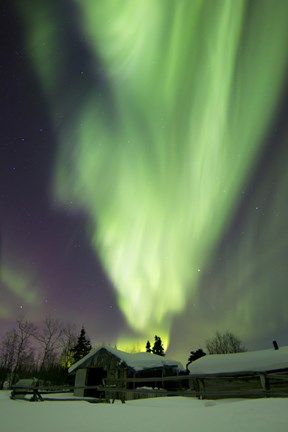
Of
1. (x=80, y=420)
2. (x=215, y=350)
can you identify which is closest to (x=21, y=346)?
(x=215, y=350)

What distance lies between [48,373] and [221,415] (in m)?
55.9

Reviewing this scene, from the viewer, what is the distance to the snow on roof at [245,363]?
1720 centimetres

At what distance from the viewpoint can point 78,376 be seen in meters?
25.0

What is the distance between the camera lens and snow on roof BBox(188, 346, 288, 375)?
17203 millimetres

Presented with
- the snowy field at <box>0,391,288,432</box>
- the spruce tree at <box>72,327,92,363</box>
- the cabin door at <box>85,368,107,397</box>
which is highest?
the spruce tree at <box>72,327,92,363</box>

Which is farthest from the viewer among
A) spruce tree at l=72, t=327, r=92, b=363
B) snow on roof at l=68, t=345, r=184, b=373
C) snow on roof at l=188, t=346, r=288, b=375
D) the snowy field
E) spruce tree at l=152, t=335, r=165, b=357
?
spruce tree at l=152, t=335, r=165, b=357

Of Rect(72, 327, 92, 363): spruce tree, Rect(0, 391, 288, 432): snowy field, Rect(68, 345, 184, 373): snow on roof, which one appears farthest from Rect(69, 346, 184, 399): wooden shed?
Rect(72, 327, 92, 363): spruce tree

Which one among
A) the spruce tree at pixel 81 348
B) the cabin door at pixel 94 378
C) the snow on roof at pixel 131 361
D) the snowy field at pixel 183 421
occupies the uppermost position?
the spruce tree at pixel 81 348

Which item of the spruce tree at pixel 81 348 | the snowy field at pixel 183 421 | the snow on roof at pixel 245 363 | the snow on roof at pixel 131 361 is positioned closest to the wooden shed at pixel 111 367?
the snow on roof at pixel 131 361

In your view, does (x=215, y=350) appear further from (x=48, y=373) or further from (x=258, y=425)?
(x=258, y=425)

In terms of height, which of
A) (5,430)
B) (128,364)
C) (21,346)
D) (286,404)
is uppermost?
(21,346)

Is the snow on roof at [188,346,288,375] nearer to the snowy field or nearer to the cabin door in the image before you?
the cabin door

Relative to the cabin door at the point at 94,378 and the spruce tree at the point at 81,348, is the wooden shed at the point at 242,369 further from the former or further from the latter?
the spruce tree at the point at 81,348

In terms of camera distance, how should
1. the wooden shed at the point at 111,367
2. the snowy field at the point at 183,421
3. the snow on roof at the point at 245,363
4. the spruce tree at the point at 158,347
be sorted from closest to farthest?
1. the snowy field at the point at 183,421
2. the snow on roof at the point at 245,363
3. the wooden shed at the point at 111,367
4. the spruce tree at the point at 158,347
